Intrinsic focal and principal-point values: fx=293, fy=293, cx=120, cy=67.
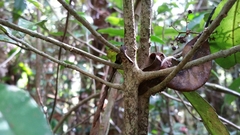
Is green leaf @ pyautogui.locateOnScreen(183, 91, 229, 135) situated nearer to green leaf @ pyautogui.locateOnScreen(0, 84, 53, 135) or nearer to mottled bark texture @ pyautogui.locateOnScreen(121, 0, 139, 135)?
mottled bark texture @ pyautogui.locateOnScreen(121, 0, 139, 135)

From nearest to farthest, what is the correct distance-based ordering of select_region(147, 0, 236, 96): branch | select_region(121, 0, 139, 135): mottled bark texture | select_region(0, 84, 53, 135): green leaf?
select_region(0, 84, 53, 135): green leaf
select_region(147, 0, 236, 96): branch
select_region(121, 0, 139, 135): mottled bark texture

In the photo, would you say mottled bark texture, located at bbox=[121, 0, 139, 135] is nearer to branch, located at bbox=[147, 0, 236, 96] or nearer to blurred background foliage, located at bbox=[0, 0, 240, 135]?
branch, located at bbox=[147, 0, 236, 96]

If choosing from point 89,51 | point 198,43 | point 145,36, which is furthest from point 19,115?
point 89,51

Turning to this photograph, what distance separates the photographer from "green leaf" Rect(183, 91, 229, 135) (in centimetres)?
53

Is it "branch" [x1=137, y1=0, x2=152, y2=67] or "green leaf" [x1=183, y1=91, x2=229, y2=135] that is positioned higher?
"branch" [x1=137, y1=0, x2=152, y2=67]

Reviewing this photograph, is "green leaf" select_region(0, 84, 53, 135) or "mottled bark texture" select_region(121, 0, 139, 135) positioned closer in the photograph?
"green leaf" select_region(0, 84, 53, 135)

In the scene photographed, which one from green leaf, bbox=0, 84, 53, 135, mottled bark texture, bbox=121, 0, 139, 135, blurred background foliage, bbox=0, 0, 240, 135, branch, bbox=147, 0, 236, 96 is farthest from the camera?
blurred background foliage, bbox=0, 0, 240, 135

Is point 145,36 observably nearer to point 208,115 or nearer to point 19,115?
point 208,115

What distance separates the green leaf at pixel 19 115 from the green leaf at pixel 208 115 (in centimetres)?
38

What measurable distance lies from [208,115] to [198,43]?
21 centimetres

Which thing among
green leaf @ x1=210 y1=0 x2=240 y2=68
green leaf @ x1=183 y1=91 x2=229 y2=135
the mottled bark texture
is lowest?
green leaf @ x1=183 y1=91 x2=229 y2=135

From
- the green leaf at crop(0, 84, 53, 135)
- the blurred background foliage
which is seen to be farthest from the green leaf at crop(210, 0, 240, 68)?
the green leaf at crop(0, 84, 53, 135)

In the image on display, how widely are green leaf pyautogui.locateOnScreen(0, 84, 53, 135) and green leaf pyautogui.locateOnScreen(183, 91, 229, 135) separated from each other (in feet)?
1.23

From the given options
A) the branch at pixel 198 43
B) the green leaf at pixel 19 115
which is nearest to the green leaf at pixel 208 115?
the branch at pixel 198 43
